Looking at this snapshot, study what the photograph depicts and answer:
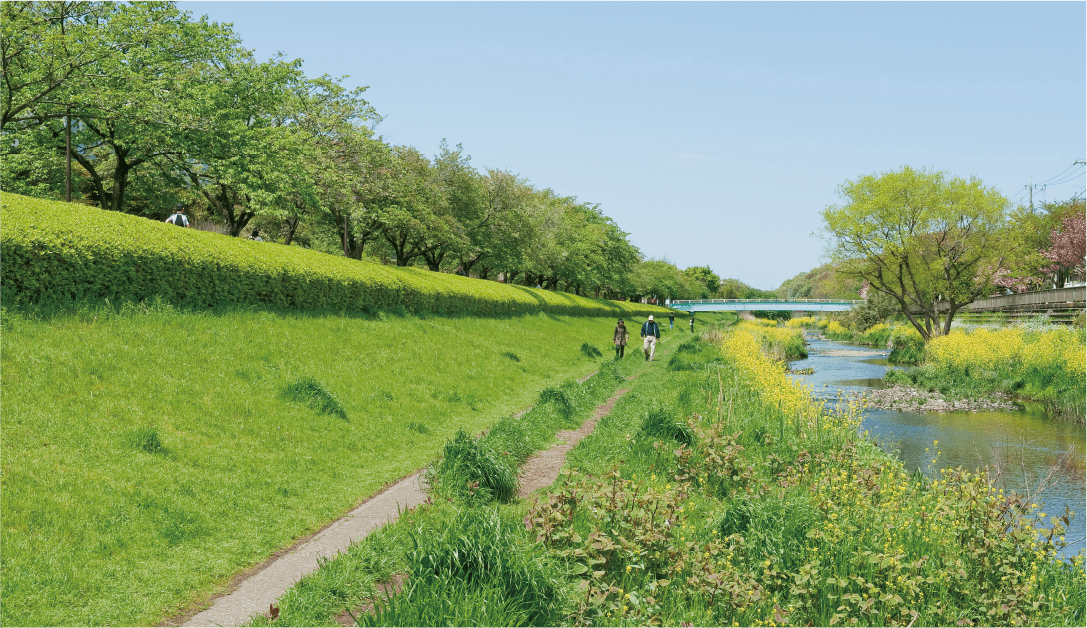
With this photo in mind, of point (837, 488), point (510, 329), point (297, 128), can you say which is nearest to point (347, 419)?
point (837, 488)

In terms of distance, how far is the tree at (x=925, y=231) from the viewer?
3145 centimetres

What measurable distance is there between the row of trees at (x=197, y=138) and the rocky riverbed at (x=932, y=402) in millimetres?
20457

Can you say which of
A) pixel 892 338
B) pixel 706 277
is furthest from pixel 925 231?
pixel 706 277

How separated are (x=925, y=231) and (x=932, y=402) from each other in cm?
1532

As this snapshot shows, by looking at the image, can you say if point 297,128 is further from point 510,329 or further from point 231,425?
point 231,425

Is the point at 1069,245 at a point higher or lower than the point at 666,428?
higher

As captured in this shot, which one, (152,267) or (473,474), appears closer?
(473,474)

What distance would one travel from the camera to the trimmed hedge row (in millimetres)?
9672

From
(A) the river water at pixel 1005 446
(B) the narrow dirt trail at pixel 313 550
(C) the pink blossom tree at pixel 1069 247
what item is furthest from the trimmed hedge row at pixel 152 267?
(C) the pink blossom tree at pixel 1069 247

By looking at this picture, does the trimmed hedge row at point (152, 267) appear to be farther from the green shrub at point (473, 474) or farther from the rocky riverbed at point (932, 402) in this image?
the rocky riverbed at point (932, 402)

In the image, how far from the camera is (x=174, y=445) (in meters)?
7.84

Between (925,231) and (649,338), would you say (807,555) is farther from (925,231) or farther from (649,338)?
(925,231)

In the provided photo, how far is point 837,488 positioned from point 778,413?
470 centimetres

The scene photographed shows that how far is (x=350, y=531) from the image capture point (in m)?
6.54
